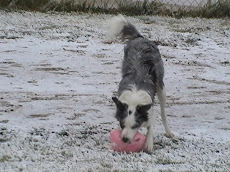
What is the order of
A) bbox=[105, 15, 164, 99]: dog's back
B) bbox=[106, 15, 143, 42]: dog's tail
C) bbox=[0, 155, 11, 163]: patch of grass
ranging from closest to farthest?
bbox=[0, 155, 11, 163]: patch of grass → bbox=[105, 15, 164, 99]: dog's back → bbox=[106, 15, 143, 42]: dog's tail

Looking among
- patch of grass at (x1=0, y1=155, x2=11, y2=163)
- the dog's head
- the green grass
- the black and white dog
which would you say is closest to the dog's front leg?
the black and white dog

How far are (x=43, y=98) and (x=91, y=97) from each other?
0.63 meters

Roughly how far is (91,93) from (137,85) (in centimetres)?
201

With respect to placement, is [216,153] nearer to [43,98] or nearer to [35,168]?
[35,168]

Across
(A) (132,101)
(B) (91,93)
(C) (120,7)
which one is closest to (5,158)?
(A) (132,101)

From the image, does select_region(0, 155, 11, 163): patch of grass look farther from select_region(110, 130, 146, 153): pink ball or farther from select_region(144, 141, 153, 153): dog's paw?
select_region(144, 141, 153, 153): dog's paw

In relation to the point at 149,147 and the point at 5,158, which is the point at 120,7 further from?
the point at 5,158

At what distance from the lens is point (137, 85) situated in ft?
18.7

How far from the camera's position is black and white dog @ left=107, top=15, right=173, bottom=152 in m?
5.42

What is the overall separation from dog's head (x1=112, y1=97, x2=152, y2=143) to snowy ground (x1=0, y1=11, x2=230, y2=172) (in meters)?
0.21

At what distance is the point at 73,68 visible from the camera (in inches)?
345

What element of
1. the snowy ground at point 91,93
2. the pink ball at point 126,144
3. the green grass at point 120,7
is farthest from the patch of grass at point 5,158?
the green grass at point 120,7

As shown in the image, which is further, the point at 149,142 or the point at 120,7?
the point at 120,7

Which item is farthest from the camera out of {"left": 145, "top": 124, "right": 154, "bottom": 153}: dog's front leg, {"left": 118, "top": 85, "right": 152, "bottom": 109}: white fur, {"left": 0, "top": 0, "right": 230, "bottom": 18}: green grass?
{"left": 0, "top": 0, "right": 230, "bottom": 18}: green grass
